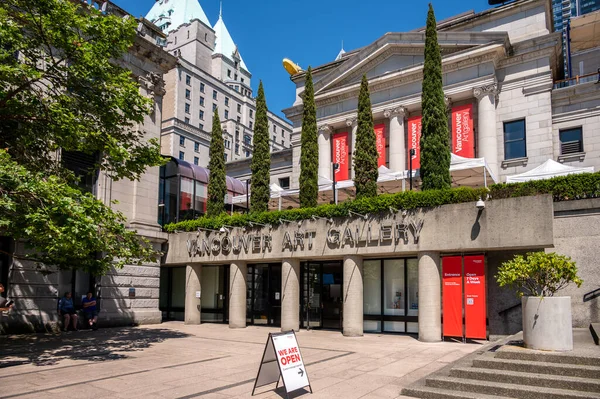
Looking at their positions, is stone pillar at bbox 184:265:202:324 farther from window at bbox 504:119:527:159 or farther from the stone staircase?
window at bbox 504:119:527:159

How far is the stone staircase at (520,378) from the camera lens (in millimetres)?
9477

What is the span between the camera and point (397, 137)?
37.4 m

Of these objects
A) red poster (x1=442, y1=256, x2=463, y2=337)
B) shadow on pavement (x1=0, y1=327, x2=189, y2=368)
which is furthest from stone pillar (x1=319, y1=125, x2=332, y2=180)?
red poster (x1=442, y1=256, x2=463, y2=337)

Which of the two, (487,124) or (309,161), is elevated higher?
(487,124)

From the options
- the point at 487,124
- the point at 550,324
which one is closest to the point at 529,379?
the point at 550,324

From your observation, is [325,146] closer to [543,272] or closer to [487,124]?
[487,124]

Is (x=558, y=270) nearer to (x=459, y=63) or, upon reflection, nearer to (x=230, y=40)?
(x=459, y=63)

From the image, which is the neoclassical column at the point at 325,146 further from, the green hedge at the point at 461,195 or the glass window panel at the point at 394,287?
the glass window panel at the point at 394,287

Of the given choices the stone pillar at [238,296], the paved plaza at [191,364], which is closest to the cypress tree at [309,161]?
the stone pillar at [238,296]

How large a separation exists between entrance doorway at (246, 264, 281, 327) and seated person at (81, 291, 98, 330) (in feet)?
25.4

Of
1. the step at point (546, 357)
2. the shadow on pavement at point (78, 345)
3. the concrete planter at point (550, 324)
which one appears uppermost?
the concrete planter at point (550, 324)

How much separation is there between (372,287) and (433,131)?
7821 millimetres

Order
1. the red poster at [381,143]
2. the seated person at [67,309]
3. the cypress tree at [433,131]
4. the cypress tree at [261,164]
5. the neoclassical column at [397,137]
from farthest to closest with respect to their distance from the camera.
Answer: the red poster at [381,143], the neoclassical column at [397,137], the cypress tree at [261,164], the seated person at [67,309], the cypress tree at [433,131]

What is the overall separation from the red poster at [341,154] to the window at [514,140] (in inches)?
473
